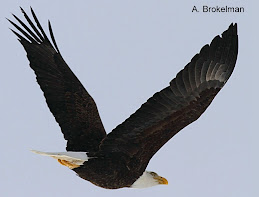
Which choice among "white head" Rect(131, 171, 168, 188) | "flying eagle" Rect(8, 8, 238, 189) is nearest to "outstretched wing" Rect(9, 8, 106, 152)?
"flying eagle" Rect(8, 8, 238, 189)

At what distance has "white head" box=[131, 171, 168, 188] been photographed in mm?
9945

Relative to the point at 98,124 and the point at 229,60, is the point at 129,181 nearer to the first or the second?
the point at 98,124

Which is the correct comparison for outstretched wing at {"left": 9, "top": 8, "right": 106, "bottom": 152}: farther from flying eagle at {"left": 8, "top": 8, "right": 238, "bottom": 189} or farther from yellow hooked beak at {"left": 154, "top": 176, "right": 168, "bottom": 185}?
yellow hooked beak at {"left": 154, "top": 176, "right": 168, "bottom": 185}

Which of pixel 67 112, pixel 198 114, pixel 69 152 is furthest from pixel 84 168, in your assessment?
pixel 198 114

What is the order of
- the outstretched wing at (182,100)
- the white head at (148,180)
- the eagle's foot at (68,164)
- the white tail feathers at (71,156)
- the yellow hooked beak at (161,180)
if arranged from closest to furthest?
the outstretched wing at (182,100) → the white tail feathers at (71,156) → the eagle's foot at (68,164) → the white head at (148,180) → the yellow hooked beak at (161,180)

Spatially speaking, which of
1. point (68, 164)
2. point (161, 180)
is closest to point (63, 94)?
point (68, 164)

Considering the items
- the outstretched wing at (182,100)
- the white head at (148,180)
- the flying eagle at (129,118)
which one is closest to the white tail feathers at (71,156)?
the flying eagle at (129,118)

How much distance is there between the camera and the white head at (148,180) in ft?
32.6

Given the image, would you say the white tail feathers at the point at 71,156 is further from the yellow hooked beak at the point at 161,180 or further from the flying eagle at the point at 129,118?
the yellow hooked beak at the point at 161,180

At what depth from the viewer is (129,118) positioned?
9086mm

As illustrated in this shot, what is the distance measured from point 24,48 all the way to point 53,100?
0.83 metres

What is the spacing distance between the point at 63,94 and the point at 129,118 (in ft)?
→ 5.16

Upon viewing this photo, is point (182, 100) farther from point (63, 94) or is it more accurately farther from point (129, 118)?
point (63, 94)

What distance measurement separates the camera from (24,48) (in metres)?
10.6
